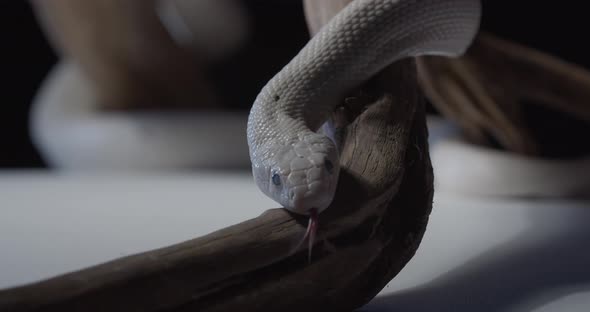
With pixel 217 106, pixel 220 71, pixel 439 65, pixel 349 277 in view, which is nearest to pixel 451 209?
pixel 439 65

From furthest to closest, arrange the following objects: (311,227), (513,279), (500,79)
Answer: (500,79), (513,279), (311,227)

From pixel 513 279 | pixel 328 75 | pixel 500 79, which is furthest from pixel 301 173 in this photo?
pixel 500 79

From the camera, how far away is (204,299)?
1.05 meters

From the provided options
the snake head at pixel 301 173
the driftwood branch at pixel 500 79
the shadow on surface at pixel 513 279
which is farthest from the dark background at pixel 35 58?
the snake head at pixel 301 173

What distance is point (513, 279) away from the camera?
1.46 meters

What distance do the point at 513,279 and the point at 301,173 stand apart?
60 cm

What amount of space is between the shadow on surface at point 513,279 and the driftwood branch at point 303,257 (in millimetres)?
114

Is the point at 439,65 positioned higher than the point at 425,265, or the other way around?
the point at 439,65

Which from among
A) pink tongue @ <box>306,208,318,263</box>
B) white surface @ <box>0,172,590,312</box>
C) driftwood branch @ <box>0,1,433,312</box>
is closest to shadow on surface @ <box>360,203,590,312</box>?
white surface @ <box>0,172,590,312</box>

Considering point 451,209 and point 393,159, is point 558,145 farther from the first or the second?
point 393,159

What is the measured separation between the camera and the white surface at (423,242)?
4.44 feet

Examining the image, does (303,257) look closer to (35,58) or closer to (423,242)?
(423,242)

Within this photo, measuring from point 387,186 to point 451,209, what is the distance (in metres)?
1.09

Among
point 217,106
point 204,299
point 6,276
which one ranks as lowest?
point 217,106
